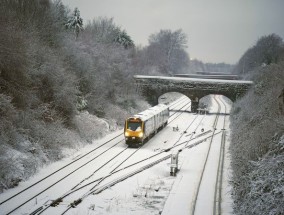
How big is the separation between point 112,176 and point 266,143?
8.76 m

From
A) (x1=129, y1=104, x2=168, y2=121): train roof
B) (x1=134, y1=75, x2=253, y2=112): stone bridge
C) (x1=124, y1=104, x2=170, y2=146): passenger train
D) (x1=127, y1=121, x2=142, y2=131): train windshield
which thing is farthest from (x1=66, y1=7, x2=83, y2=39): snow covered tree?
(x1=127, y1=121, x2=142, y2=131): train windshield

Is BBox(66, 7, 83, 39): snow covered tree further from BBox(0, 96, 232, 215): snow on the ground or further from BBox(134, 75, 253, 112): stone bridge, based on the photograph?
BBox(0, 96, 232, 215): snow on the ground

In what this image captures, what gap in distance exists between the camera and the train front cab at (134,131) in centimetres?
2769

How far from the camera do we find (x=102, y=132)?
31.9 m

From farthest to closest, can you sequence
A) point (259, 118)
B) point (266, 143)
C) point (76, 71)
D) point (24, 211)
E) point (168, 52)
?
point (168, 52) < point (76, 71) < point (259, 118) < point (266, 143) < point (24, 211)

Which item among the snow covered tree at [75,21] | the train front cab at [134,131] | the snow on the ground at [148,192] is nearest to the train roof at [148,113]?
the train front cab at [134,131]

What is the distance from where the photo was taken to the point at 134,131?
91.2 feet

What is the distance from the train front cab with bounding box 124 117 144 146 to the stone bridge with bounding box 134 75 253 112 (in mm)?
25661

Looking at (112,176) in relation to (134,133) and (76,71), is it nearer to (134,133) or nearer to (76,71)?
(134,133)

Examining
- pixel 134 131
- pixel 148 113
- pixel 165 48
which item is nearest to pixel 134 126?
pixel 134 131

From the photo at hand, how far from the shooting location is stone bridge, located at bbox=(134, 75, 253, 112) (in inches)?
1991

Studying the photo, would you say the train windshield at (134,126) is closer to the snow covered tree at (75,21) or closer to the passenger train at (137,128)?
the passenger train at (137,128)

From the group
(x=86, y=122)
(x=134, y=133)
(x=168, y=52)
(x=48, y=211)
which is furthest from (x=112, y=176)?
(x=168, y=52)

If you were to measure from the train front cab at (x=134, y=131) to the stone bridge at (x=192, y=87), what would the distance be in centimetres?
2566
